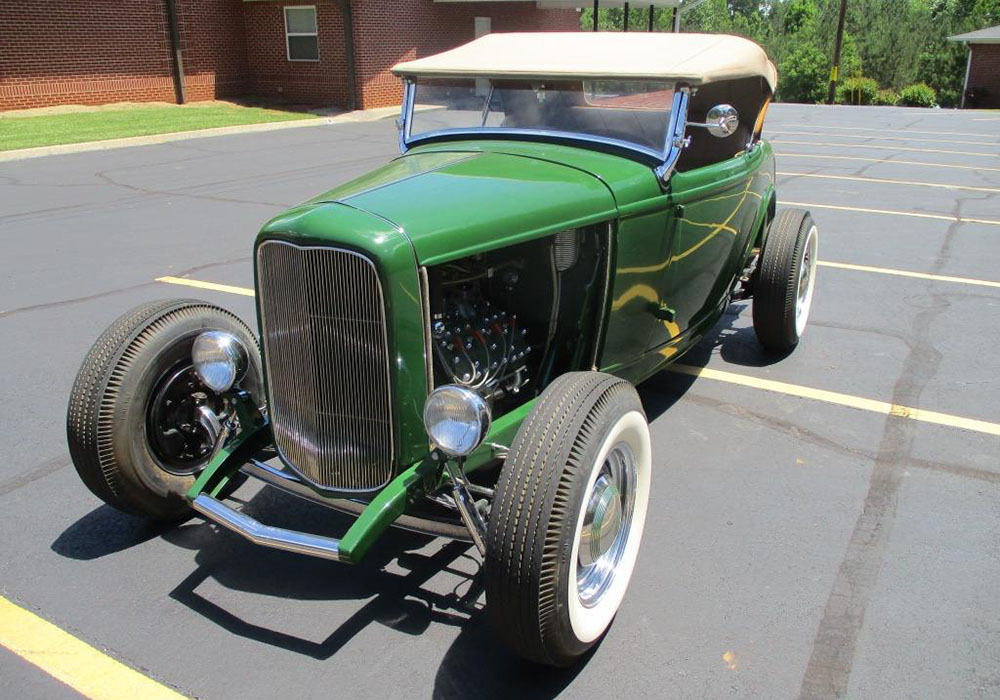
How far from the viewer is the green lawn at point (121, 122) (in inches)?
585

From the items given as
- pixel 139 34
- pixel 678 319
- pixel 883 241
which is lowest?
pixel 883 241

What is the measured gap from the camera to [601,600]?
2.79 m

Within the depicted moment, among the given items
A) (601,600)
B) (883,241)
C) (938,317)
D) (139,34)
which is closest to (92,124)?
(139,34)

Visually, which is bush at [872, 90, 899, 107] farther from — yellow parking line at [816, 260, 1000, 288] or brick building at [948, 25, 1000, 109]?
yellow parking line at [816, 260, 1000, 288]

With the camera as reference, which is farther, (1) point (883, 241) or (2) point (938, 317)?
(1) point (883, 241)

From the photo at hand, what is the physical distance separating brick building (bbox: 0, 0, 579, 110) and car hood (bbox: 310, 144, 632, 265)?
1793 centimetres

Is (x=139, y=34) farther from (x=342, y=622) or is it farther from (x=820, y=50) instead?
(x=820, y=50)

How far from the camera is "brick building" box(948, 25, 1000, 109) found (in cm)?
3284

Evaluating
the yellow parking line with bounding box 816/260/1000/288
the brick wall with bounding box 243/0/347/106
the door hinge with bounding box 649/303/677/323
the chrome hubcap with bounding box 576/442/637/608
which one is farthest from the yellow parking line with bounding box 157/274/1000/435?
the brick wall with bounding box 243/0/347/106

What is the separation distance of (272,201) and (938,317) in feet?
24.0

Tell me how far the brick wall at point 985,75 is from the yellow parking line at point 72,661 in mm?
37703

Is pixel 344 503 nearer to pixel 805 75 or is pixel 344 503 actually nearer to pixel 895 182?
pixel 895 182

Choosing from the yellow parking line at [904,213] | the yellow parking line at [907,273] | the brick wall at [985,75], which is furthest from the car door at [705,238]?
the brick wall at [985,75]

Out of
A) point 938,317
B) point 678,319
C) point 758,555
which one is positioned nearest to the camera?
point 758,555
